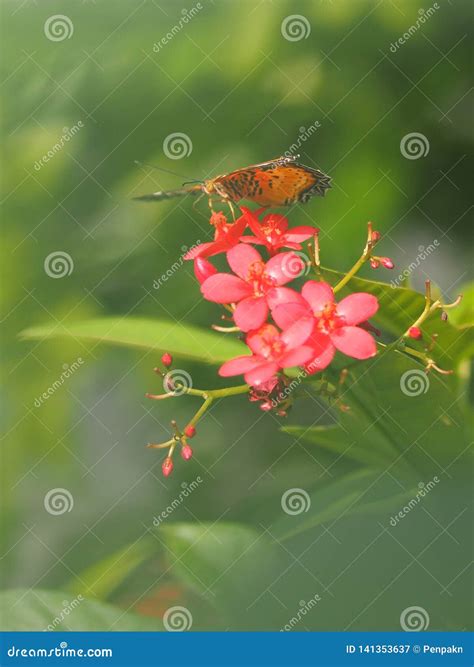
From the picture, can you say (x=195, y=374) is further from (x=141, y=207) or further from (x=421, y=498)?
(x=421, y=498)

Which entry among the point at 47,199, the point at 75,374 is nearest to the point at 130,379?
the point at 75,374

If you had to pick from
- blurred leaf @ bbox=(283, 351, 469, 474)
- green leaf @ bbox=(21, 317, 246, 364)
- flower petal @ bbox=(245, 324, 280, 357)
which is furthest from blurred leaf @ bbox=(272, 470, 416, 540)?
flower petal @ bbox=(245, 324, 280, 357)

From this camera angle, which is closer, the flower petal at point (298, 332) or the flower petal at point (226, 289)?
the flower petal at point (298, 332)

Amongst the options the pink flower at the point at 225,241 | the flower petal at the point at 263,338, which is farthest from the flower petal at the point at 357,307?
the pink flower at the point at 225,241

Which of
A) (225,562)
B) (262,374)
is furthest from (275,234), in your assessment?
(225,562)

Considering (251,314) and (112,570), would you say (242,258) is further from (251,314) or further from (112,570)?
(112,570)

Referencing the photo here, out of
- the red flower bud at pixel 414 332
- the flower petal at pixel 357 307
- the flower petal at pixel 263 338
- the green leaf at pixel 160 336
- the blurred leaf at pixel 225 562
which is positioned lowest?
the blurred leaf at pixel 225 562

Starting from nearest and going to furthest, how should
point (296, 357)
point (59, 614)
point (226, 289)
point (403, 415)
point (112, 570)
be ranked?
point (296, 357), point (226, 289), point (403, 415), point (59, 614), point (112, 570)

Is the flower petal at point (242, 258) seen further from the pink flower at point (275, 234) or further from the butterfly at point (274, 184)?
the butterfly at point (274, 184)
